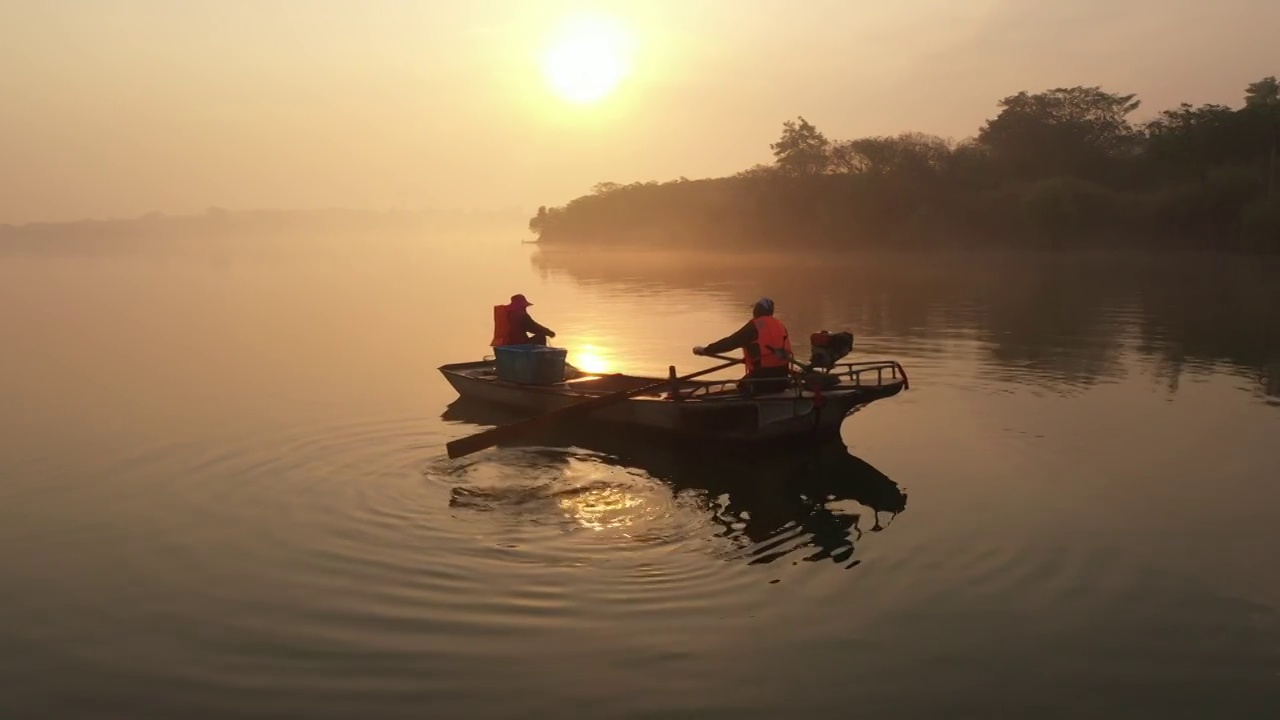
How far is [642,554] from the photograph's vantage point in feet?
32.9

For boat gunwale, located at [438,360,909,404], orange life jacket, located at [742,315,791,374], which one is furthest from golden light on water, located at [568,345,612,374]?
orange life jacket, located at [742,315,791,374]

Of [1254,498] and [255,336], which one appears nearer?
[1254,498]

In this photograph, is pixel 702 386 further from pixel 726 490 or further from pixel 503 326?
pixel 503 326

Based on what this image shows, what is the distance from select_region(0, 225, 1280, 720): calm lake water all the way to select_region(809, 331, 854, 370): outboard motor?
1.22m

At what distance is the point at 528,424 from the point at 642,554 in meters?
3.81

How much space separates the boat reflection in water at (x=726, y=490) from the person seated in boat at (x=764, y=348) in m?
0.90

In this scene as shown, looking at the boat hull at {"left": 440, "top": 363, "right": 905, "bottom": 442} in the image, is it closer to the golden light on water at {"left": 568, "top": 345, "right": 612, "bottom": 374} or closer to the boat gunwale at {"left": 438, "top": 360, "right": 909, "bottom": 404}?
the boat gunwale at {"left": 438, "top": 360, "right": 909, "bottom": 404}

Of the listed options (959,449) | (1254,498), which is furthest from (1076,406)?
(1254,498)

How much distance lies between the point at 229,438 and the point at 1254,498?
13.7 m

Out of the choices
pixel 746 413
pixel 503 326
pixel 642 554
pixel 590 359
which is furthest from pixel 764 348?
pixel 590 359

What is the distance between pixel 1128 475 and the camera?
12.7 metres

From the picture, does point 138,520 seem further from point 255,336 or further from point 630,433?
point 255,336

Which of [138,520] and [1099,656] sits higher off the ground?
[138,520]

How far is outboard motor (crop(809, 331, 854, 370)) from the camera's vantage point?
14.2m
